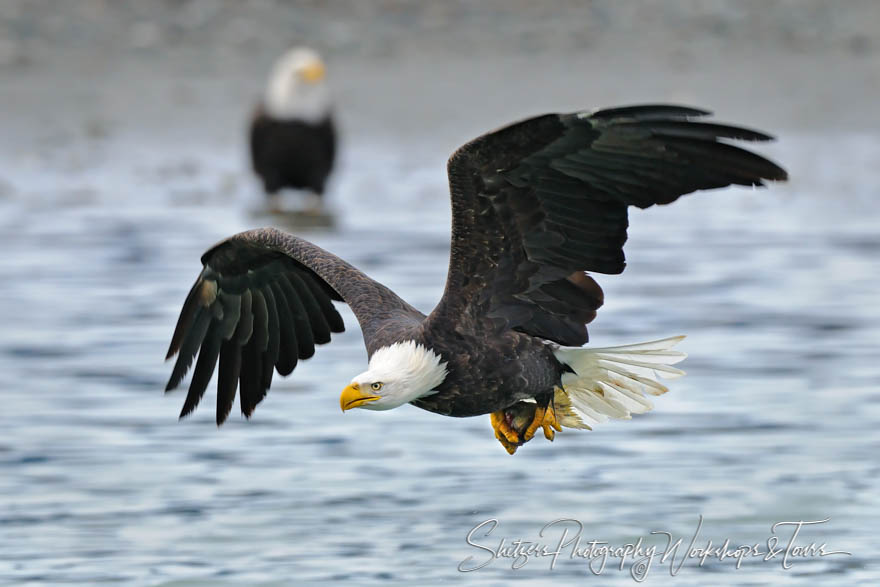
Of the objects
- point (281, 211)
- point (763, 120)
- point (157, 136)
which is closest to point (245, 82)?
point (157, 136)

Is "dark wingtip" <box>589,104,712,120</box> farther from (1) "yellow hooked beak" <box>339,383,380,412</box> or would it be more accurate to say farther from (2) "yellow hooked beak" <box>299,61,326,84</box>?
(2) "yellow hooked beak" <box>299,61,326,84</box>

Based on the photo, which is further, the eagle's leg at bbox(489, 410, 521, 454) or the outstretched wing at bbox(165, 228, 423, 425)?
the outstretched wing at bbox(165, 228, 423, 425)

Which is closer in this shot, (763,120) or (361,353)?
(361,353)

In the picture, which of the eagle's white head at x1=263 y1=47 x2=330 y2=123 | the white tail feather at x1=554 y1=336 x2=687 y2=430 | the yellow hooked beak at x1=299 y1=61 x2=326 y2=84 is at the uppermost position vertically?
the yellow hooked beak at x1=299 y1=61 x2=326 y2=84

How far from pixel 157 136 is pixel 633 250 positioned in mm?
4945

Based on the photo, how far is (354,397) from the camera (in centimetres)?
534

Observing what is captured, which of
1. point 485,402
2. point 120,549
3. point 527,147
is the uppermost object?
point 527,147

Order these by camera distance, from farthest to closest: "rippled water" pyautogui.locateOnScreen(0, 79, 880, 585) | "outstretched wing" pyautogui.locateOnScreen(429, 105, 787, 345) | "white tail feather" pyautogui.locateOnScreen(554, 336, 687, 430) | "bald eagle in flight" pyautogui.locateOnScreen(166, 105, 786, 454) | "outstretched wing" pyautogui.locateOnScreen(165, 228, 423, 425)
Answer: "outstretched wing" pyautogui.locateOnScreen(165, 228, 423, 425)
"rippled water" pyautogui.locateOnScreen(0, 79, 880, 585)
"white tail feather" pyautogui.locateOnScreen(554, 336, 687, 430)
"bald eagle in flight" pyautogui.locateOnScreen(166, 105, 786, 454)
"outstretched wing" pyautogui.locateOnScreen(429, 105, 787, 345)

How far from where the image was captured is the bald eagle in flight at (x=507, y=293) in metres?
5.00

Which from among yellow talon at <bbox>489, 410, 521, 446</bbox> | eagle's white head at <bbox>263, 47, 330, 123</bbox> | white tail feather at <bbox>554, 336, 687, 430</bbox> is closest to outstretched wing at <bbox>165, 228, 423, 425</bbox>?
yellow talon at <bbox>489, 410, 521, 446</bbox>

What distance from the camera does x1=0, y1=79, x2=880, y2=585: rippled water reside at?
242 inches

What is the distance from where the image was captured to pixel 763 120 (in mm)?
14938

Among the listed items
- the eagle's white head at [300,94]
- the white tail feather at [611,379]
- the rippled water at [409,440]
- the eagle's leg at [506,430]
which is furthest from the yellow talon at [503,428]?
the eagle's white head at [300,94]

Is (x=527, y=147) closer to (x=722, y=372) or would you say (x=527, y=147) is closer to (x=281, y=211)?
(x=722, y=372)
